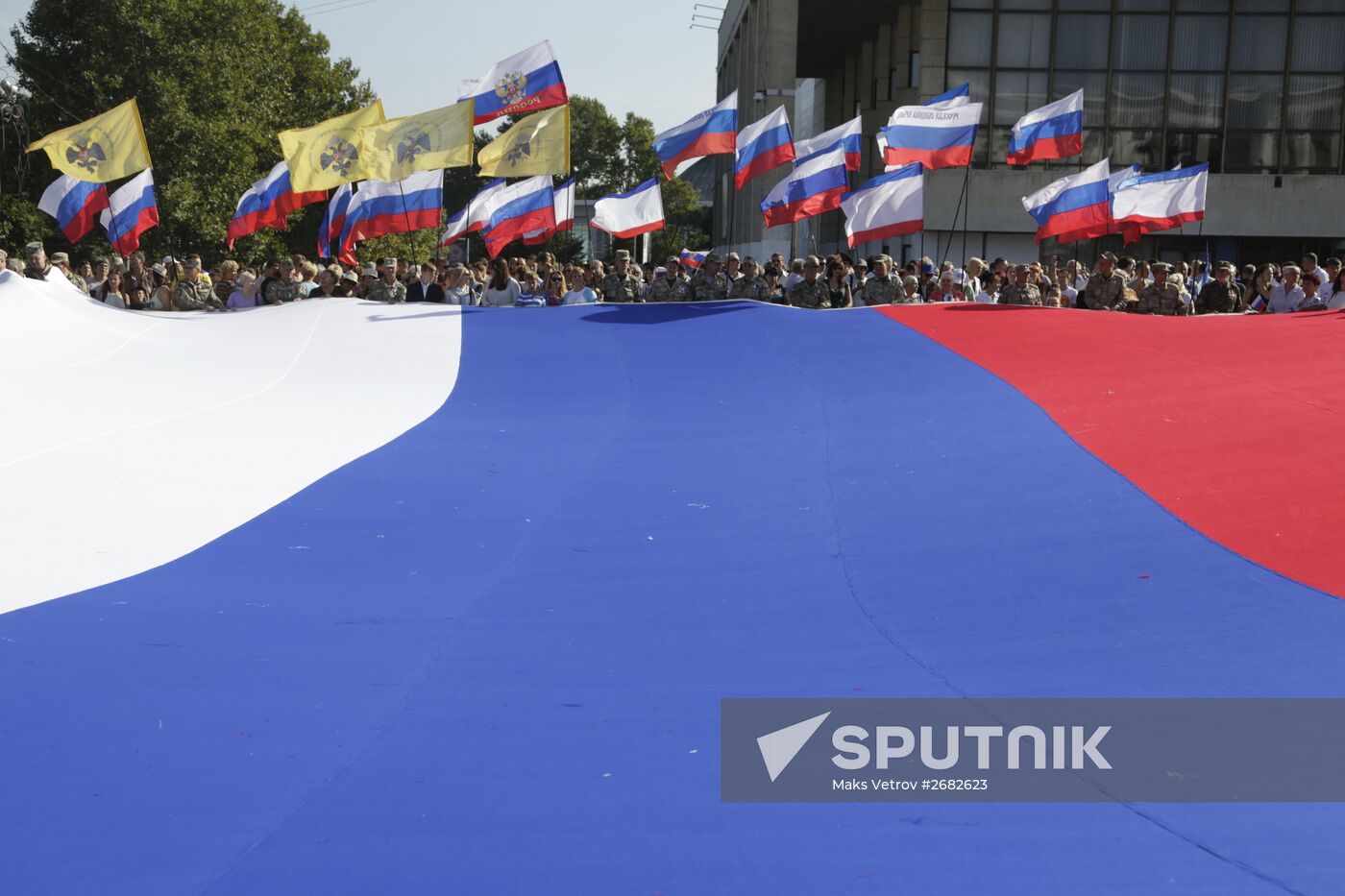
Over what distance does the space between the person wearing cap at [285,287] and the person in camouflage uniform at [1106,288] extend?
7313 mm

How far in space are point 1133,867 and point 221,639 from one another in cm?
270

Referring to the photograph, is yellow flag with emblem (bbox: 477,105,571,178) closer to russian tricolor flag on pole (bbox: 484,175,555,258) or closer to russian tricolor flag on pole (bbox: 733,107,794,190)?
russian tricolor flag on pole (bbox: 484,175,555,258)

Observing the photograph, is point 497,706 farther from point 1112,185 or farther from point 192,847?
point 1112,185

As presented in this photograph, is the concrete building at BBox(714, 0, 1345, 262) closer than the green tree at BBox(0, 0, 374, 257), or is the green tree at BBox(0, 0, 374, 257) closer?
the green tree at BBox(0, 0, 374, 257)

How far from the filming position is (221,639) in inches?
154

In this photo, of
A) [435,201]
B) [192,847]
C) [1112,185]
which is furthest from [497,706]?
[1112,185]

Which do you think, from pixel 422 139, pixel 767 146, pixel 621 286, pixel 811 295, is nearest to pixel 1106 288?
pixel 811 295

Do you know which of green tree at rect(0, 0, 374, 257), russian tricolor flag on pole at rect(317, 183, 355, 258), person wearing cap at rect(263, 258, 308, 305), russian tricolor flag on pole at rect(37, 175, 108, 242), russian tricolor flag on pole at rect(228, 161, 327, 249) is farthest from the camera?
green tree at rect(0, 0, 374, 257)

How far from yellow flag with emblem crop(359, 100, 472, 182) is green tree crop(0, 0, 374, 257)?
16385mm

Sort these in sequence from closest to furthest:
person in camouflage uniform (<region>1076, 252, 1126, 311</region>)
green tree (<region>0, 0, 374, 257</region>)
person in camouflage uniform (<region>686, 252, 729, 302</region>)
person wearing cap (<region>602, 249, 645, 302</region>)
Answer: person in camouflage uniform (<region>686, 252, 729, 302</region>)
person in camouflage uniform (<region>1076, 252, 1126, 311</region>)
person wearing cap (<region>602, 249, 645, 302</region>)
green tree (<region>0, 0, 374, 257</region>)

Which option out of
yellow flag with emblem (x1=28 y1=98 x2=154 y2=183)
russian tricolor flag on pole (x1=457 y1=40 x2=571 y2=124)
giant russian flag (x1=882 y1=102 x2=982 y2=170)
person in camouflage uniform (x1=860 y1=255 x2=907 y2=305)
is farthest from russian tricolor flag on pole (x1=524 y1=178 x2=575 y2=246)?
person in camouflage uniform (x1=860 y1=255 x2=907 y2=305)

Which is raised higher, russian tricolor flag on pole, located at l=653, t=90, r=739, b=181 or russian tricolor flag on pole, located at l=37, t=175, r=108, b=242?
russian tricolor flag on pole, located at l=653, t=90, r=739, b=181

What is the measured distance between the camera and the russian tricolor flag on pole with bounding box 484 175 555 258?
50.0ft

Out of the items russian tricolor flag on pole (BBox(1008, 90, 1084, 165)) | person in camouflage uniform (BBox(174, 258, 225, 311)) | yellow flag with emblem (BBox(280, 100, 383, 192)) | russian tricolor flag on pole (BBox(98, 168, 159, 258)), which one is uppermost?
russian tricolor flag on pole (BBox(1008, 90, 1084, 165))
